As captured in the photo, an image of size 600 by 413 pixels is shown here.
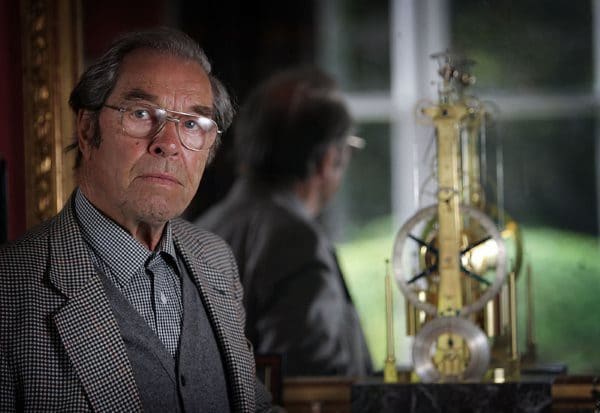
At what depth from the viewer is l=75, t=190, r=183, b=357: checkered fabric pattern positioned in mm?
1723

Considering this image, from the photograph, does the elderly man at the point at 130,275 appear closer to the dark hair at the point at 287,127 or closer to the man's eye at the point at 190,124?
the man's eye at the point at 190,124

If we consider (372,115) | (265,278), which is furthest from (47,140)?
(372,115)

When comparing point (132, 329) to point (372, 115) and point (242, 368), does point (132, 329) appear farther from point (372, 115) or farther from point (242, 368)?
point (372, 115)

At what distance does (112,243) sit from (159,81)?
0.93ft

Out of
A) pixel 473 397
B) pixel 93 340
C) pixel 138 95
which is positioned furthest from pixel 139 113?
Answer: pixel 473 397

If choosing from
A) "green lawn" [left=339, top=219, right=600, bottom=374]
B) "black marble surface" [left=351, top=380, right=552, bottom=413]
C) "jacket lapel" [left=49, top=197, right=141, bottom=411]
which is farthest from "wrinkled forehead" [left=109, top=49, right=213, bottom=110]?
"green lawn" [left=339, top=219, right=600, bottom=374]

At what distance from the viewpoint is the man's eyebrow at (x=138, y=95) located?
1758mm

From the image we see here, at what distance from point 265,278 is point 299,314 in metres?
0.14

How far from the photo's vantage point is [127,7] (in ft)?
9.82

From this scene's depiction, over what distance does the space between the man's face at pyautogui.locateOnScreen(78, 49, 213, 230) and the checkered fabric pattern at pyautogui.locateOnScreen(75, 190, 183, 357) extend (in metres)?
0.03

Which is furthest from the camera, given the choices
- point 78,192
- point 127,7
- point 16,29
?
point 127,7

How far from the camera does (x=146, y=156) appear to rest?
173 centimetres

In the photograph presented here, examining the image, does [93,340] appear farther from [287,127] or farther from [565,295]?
[565,295]

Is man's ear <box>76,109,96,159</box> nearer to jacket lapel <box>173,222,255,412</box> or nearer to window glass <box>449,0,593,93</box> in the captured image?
jacket lapel <box>173,222,255,412</box>
